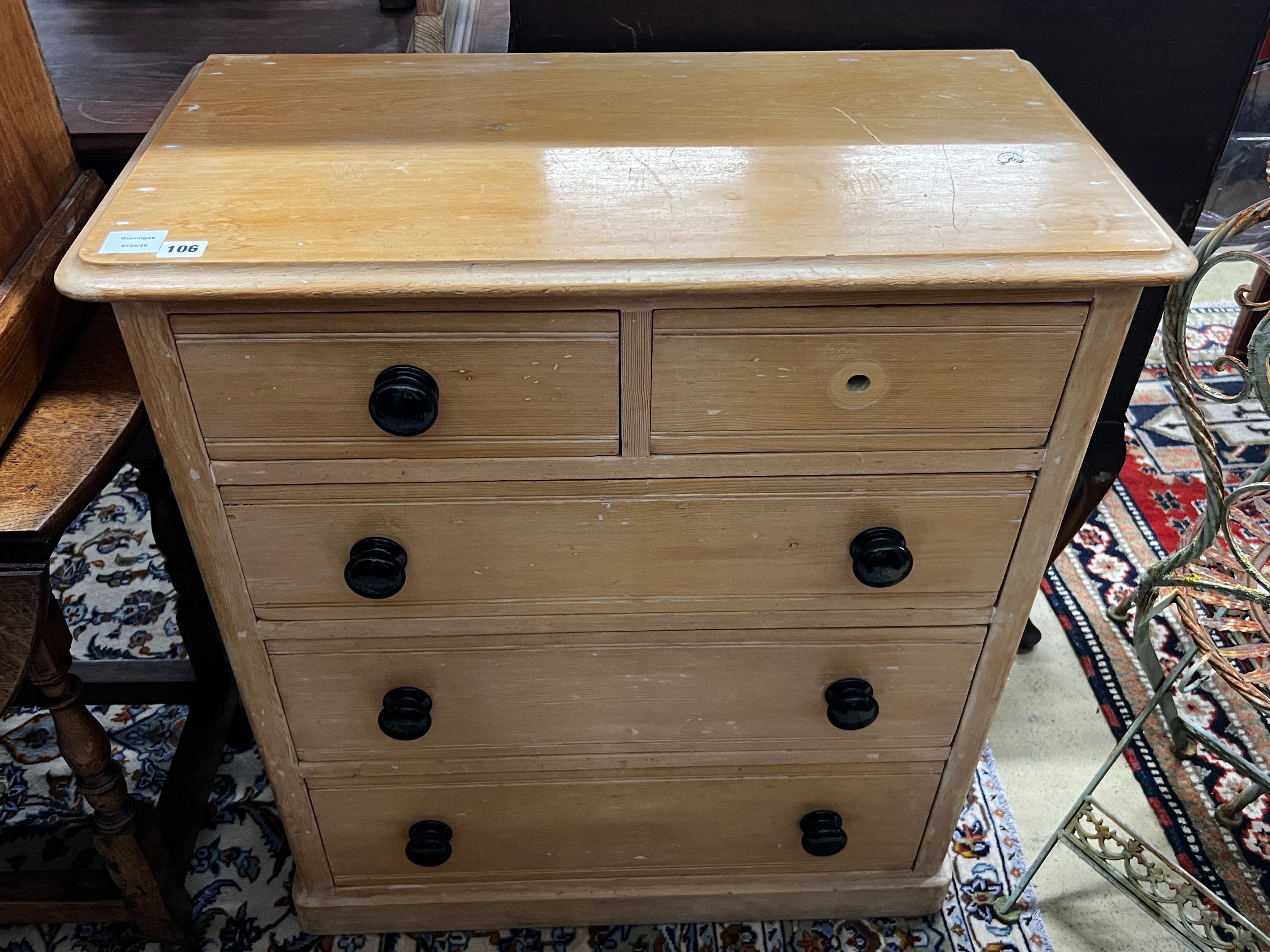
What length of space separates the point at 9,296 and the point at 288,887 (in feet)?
3.06

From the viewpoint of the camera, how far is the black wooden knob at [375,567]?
1.06 m

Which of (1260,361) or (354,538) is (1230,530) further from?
(354,538)

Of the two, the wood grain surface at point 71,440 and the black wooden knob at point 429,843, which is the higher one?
the wood grain surface at point 71,440

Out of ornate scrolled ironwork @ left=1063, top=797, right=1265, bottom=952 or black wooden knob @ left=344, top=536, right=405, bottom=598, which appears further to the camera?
ornate scrolled ironwork @ left=1063, top=797, right=1265, bottom=952

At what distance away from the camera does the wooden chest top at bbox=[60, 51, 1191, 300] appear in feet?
2.88

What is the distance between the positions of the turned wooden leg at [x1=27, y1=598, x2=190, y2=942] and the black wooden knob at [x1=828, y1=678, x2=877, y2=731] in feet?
1.19

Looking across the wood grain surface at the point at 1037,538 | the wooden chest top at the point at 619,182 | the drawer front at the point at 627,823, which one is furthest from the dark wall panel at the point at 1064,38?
the drawer front at the point at 627,823

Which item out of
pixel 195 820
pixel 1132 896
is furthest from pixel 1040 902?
pixel 195 820

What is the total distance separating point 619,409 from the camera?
0.99 metres

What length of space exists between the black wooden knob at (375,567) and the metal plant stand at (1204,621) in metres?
0.85

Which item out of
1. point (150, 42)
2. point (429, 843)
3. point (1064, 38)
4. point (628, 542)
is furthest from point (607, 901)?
point (150, 42)

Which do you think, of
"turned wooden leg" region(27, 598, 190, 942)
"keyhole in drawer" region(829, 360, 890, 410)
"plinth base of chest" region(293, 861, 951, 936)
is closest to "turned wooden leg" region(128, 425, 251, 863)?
"turned wooden leg" region(27, 598, 190, 942)

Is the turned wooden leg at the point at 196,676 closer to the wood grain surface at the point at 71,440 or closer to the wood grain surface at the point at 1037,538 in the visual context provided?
the wood grain surface at the point at 71,440

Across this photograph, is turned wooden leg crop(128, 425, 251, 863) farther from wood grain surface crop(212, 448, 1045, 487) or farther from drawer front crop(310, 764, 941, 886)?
wood grain surface crop(212, 448, 1045, 487)
